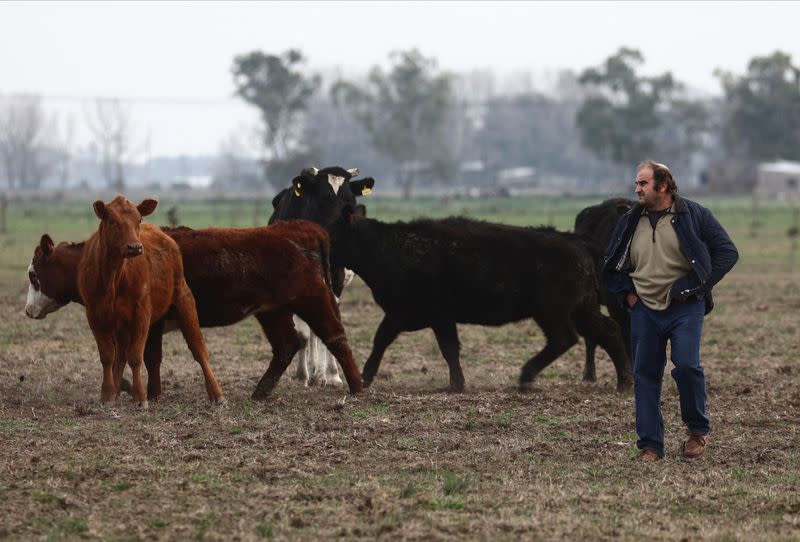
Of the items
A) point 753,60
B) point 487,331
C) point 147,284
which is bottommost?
point 487,331

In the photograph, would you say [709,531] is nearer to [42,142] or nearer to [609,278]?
[609,278]

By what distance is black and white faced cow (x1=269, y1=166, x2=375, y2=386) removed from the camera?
442 inches

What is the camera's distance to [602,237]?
1183 centimetres

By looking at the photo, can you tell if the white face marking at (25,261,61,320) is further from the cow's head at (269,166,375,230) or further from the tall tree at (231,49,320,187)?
the tall tree at (231,49,320,187)

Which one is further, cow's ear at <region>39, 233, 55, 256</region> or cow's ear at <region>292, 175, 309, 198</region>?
cow's ear at <region>292, 175, 309, 198</region>

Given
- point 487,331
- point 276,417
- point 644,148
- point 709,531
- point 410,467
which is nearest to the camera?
point 709,531

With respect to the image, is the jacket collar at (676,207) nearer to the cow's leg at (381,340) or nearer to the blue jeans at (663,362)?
the blue jeans at (663,362)

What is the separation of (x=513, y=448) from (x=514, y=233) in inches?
126

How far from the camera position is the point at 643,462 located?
293 inches

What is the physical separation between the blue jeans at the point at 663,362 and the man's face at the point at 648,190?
0.59 meters

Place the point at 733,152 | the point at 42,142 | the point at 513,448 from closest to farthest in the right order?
1. the point at 513,448
2. the point at 733,152
3. the point at 42,142

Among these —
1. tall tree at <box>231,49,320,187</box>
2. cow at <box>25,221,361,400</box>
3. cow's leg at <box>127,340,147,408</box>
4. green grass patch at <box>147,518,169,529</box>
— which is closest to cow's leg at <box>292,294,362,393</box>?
cow at <box>25,221,361,400</box>

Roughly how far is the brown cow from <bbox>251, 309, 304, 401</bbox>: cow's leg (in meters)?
0.60

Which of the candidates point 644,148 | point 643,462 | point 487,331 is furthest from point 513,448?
point 644,148
